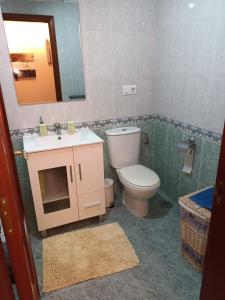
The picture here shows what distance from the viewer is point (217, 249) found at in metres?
0.98

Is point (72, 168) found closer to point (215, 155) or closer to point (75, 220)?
point (75, 220)

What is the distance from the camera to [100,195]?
83.7 inches

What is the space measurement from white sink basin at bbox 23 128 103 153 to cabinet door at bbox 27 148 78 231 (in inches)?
2.1

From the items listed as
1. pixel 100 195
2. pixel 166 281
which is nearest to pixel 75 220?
pixel 100 195

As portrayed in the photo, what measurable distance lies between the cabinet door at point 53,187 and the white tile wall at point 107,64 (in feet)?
1.70

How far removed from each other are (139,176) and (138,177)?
22mm

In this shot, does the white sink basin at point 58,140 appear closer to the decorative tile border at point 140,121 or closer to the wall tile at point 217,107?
the decorative tile border at point 140,121

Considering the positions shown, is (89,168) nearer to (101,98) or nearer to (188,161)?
(101,98)

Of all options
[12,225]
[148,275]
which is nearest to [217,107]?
[148,275]

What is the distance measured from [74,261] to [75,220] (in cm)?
39

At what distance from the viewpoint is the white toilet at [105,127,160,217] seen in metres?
2.08

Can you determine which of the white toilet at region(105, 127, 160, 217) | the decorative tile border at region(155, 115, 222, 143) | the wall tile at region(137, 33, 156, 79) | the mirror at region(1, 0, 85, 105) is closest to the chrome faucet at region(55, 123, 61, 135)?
the mirror at region(1, 0, 85, 105)

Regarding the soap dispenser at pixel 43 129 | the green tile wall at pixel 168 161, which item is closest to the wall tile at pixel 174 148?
the green tile wall at pixel 168 161

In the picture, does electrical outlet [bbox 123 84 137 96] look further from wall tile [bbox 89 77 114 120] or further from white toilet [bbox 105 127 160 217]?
white toilet [bbox 105 127 160 217]
